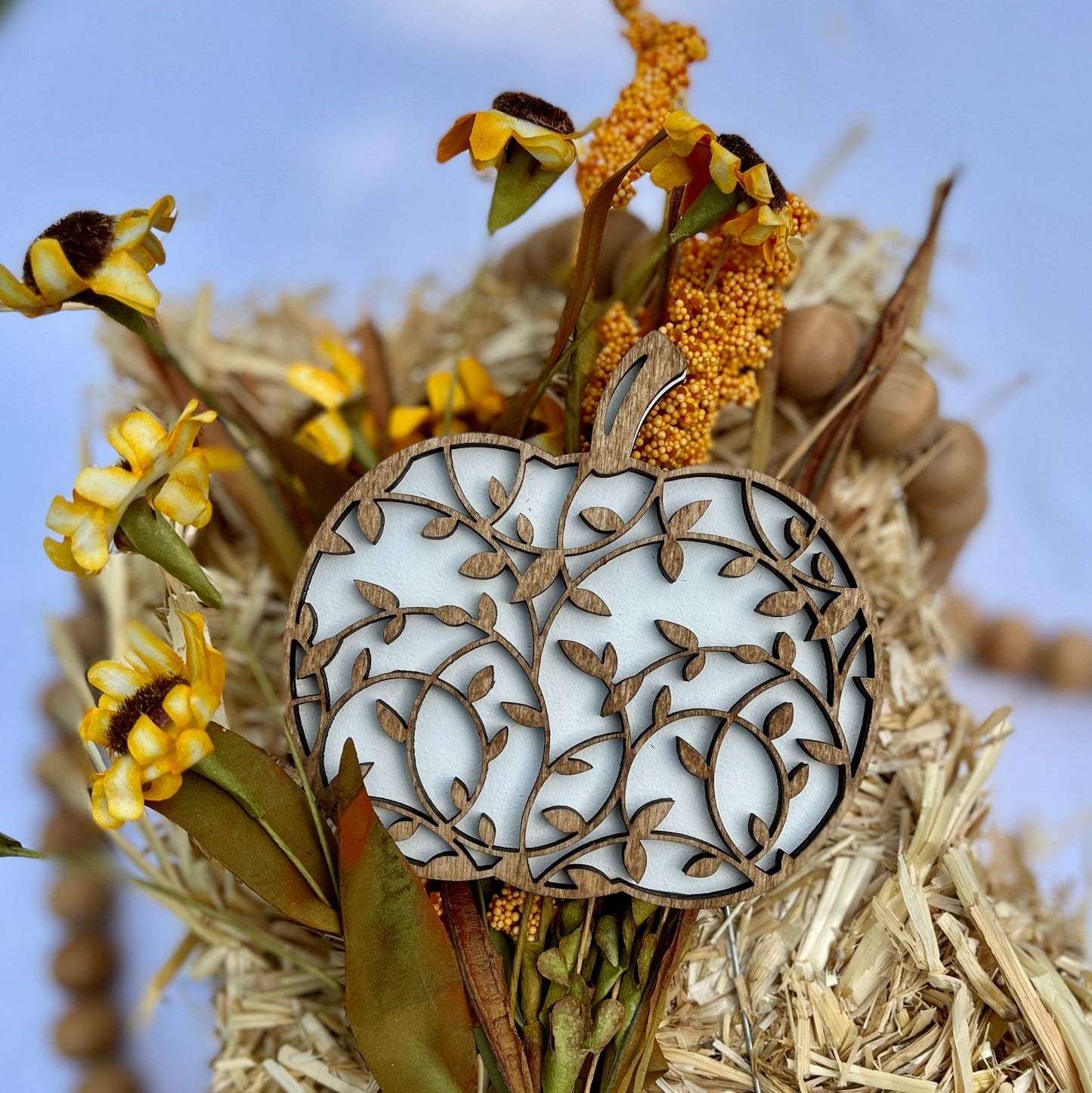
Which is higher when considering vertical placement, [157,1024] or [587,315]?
[587,315]

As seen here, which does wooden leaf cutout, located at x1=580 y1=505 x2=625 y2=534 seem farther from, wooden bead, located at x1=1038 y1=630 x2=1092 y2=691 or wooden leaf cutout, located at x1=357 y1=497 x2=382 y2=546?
wooden bead, located at x1=1038 y1=630 x2=1092 y2=691

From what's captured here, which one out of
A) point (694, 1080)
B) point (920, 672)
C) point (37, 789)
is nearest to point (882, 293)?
point (920, 672)

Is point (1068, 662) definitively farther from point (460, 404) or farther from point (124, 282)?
point (124, 282)

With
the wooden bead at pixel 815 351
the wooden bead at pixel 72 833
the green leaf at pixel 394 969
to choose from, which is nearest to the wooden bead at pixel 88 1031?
the wooden bead at pixel 72 833

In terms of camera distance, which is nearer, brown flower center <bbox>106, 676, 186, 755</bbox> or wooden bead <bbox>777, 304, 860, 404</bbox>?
brown flower center <bbox>106, 676, 186, 755</bbox>

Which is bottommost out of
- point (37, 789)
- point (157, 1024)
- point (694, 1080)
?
point (157, 1024)

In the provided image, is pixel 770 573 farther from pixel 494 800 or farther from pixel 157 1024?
pixel 157 1024

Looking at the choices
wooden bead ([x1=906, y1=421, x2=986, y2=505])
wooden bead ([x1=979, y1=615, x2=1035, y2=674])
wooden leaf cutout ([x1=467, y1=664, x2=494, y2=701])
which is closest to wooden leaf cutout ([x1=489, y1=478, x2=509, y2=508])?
wooden leaf cutout ([x1=467, y1=664, x2=494, y2=701])

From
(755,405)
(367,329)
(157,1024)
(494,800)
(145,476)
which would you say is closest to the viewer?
(145,476)

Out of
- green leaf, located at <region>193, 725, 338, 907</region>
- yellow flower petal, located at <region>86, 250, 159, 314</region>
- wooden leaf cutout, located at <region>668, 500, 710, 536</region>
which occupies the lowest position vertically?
green leaf, located at <region>193, 725, 338, 907</region>
